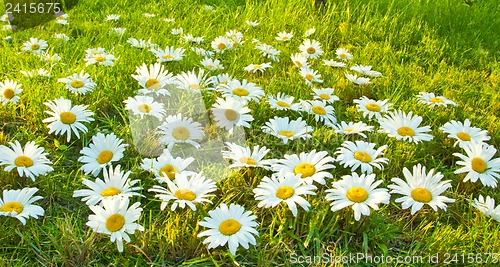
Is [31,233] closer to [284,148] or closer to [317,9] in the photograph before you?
[284,148]

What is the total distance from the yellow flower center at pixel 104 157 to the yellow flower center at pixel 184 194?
17.4 inches

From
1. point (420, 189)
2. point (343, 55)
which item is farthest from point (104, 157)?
point (343, 55)

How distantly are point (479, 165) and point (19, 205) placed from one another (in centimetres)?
186

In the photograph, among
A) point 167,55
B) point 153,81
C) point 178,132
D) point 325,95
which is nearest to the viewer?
point 178,132

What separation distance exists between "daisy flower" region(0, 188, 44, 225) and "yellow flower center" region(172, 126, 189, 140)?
0.62m

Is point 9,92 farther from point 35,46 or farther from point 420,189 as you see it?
point 420,189

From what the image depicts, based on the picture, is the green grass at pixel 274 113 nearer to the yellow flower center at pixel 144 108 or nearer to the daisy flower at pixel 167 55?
the daisy flower at pixel 167 55

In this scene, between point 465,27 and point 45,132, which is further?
point 465,27

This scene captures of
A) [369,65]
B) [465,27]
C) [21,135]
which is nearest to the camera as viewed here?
[21,135]

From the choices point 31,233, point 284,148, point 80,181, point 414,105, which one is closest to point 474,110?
point 414,105

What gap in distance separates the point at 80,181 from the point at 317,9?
2890 mm

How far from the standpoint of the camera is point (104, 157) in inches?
79.1

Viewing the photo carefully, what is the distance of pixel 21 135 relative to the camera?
7.38ft

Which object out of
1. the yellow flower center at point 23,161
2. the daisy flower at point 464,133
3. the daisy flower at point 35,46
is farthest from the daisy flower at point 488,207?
the daisy flower at point 35,46
